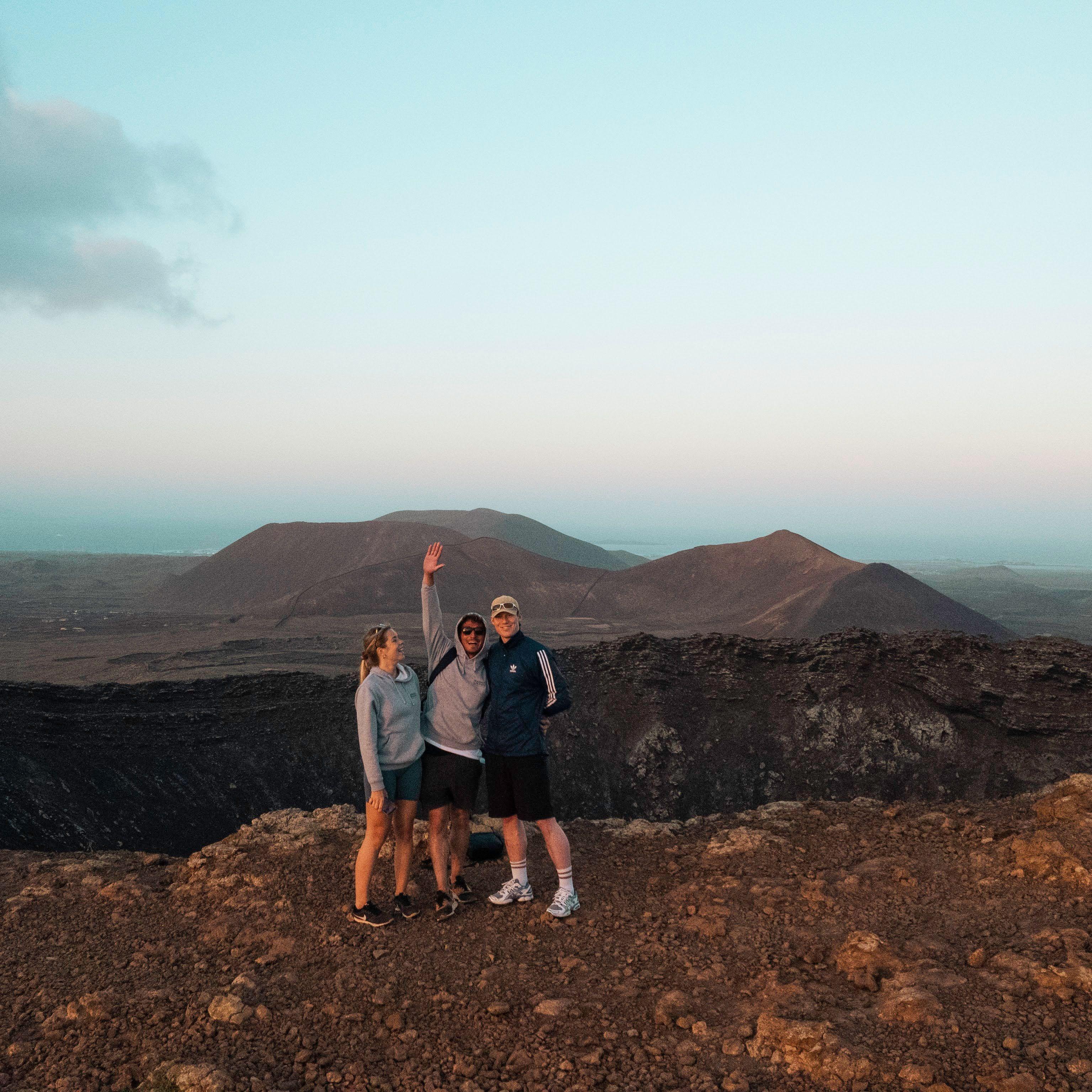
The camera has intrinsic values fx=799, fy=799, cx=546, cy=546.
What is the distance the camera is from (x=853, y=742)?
53.5ft

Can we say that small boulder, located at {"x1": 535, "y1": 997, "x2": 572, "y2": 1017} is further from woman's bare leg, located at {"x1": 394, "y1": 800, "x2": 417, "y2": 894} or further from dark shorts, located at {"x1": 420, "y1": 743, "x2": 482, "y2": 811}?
woman's bare leg, located at {"x1": 394, "y1": 800, "x2": 417, "y2": 894}

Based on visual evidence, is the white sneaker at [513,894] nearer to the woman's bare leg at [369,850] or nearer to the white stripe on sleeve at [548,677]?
the woman's bare leg at [369,850]

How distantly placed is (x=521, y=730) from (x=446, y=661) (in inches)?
23.0

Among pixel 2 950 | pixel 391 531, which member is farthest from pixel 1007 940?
pixel 391 531

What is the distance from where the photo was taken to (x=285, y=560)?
58906 mm

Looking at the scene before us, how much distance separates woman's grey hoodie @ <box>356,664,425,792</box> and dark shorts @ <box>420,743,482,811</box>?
0.41 feet

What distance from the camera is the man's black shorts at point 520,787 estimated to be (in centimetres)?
449

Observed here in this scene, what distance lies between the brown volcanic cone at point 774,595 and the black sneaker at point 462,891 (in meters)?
30.3

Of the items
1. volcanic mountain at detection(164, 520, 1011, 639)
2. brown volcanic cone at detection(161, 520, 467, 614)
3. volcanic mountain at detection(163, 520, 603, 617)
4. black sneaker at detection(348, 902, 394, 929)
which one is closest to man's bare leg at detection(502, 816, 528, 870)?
black sneaker at detection(348, 902, 394, 929)

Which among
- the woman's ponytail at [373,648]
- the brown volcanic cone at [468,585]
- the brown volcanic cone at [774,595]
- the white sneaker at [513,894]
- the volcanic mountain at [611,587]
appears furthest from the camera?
the brown volcanic cone at [468,585]

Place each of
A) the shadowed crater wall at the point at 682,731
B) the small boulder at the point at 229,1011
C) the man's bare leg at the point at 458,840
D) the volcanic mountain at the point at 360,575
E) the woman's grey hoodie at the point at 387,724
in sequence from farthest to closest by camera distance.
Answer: the volcanic mountain at the point at 360,575 → the shadowed crater wall at the point at 682,731 → the man's bare leg at the point at 458,840 → the woman's grey hoodie at the point at 387,724 → the small boulder at the point at 229,1011

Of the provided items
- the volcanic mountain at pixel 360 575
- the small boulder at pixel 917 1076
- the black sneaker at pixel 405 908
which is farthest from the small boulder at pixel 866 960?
the volcanic mountain at pixel 360 575

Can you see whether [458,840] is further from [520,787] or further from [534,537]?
[534,537]

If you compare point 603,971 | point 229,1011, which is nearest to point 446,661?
point 603,971
